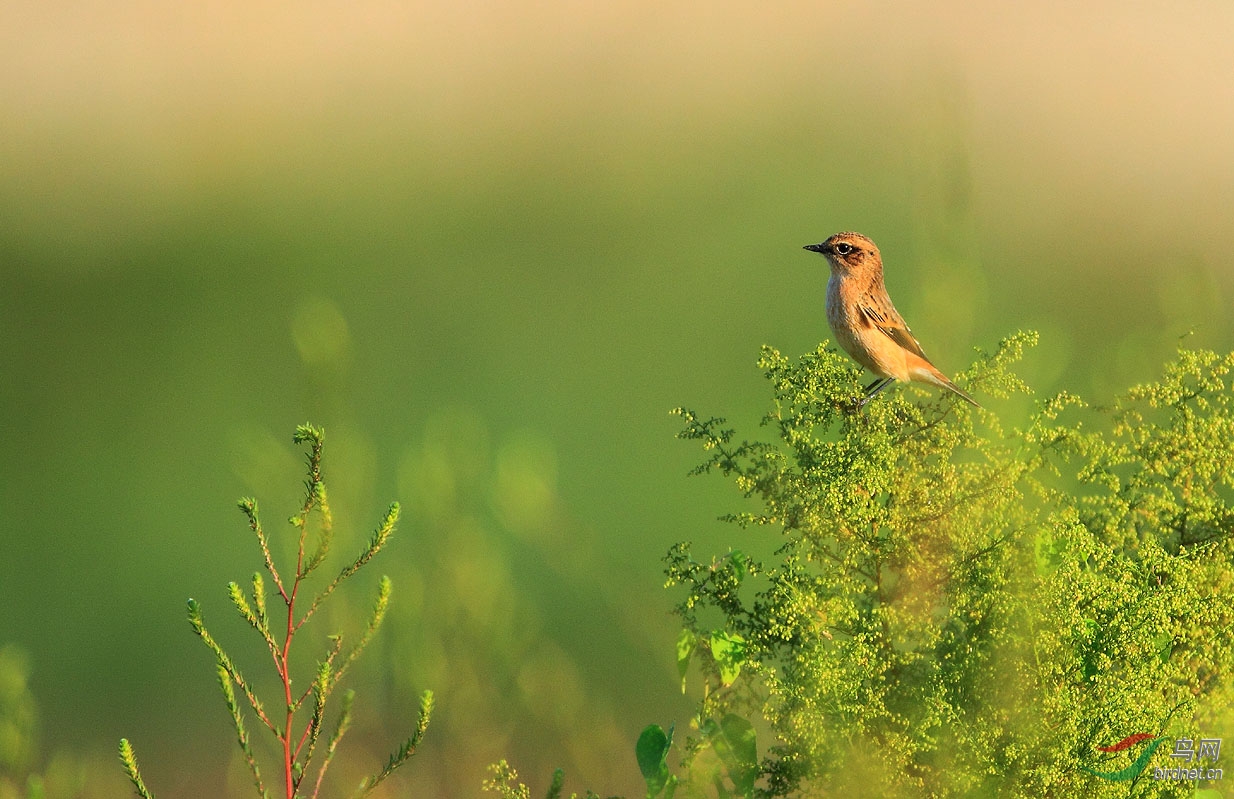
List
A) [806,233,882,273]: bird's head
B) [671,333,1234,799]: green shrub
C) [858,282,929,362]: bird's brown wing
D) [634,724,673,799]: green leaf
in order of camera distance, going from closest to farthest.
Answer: [671,333,1234,799]: green shrub < [634,724,673,799]: green leaf < [858,282,929,362]: bird's brown wing < [806,233,882,273]: bird's head

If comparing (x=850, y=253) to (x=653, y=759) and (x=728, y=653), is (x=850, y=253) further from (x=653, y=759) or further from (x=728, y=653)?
(x=653, y=759)

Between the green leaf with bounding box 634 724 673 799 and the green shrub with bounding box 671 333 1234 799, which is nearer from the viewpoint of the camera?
the green shrub with bounding box 671 333 1234 799

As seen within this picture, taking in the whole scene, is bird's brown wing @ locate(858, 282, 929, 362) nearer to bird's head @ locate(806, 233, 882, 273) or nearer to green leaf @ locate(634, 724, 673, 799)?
bird's head @ locate(806, 233, 882, 273)

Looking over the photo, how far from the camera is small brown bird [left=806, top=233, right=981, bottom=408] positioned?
4379 millimetres

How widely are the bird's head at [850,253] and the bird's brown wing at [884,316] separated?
0.10 m

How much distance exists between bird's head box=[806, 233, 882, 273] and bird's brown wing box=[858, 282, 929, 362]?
0.33ft

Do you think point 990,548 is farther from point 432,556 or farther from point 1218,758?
point 432,556

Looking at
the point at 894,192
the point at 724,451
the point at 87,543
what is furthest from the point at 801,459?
the point at 894,192

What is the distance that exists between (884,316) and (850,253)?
0.29 meters

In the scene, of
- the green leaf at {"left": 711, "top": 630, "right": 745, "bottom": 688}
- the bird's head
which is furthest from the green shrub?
the bird's head

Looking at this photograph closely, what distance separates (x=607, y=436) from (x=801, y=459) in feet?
22.4

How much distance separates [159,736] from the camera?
6.82m

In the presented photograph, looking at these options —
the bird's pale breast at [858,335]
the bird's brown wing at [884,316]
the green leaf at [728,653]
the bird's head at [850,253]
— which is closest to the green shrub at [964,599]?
the green leaf at [728,653]

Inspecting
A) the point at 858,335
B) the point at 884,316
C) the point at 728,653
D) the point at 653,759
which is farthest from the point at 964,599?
the point at 884,316
